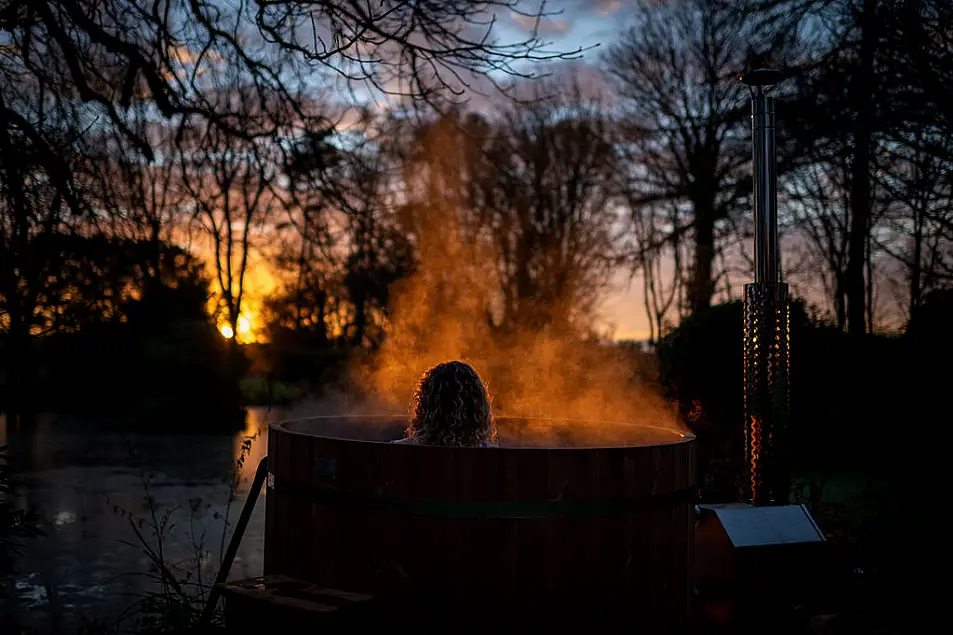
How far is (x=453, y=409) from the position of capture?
443 cm

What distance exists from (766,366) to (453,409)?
1.86m

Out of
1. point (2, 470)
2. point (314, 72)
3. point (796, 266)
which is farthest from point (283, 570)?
point (796, 266)

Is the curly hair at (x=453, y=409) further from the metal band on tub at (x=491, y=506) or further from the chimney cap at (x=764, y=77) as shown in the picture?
the chimney cap at (x=764, y=77)

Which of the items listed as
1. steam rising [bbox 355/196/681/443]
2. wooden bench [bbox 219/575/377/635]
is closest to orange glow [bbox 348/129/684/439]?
steam rising [bbox 355/196/681/443]

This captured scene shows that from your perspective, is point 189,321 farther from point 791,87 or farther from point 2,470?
point 2,470

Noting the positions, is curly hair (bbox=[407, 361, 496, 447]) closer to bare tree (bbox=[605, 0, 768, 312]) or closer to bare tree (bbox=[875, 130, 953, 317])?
bare tree (bbox=[875, 130, 953, 317])

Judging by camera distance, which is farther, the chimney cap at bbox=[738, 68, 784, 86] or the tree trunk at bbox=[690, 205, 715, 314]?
the tree trunk at bbox=[690, 205, 715, 314]

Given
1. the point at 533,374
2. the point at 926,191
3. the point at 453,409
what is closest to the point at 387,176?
the point at 533,374

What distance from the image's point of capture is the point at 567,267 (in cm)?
2373

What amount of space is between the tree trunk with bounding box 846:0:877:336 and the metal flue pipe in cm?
398

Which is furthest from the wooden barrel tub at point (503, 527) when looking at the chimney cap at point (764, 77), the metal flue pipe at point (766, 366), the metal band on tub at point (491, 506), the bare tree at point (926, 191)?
the bare tree at point (926, 191)

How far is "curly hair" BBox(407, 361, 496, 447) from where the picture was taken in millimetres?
4426

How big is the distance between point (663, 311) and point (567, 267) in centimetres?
277

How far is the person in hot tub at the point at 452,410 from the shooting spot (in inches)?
174
